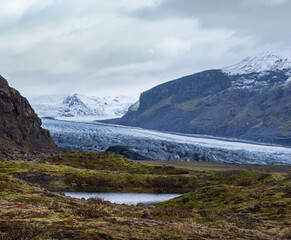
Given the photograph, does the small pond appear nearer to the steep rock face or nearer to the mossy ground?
the mossy ground

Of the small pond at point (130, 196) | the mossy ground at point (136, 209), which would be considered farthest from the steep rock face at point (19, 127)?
the small pond at point (130, 196)

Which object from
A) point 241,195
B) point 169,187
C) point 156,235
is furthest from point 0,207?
point 169,187

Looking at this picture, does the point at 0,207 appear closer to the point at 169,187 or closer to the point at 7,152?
the point at 169,187

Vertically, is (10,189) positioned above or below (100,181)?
above

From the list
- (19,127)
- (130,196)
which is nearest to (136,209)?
(130,196)

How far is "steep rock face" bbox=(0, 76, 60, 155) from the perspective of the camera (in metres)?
124

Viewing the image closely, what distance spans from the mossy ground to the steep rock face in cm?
3081

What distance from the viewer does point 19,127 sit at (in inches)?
5236

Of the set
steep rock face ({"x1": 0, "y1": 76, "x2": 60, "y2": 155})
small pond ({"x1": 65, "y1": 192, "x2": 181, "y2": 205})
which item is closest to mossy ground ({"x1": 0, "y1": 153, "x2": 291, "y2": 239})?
small pond ({"x1": 65, "y1": 192, "x2": 181, "y2": 205})

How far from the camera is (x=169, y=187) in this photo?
90375 mm

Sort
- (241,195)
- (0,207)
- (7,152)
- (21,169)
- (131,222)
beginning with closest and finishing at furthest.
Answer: (131,222) < (0,207) < (241,195) < (21,169) < (7,152)

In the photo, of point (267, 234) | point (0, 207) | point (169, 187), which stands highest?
point (0, 207)

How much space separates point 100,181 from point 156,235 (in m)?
64.6

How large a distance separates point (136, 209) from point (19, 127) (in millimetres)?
101998
